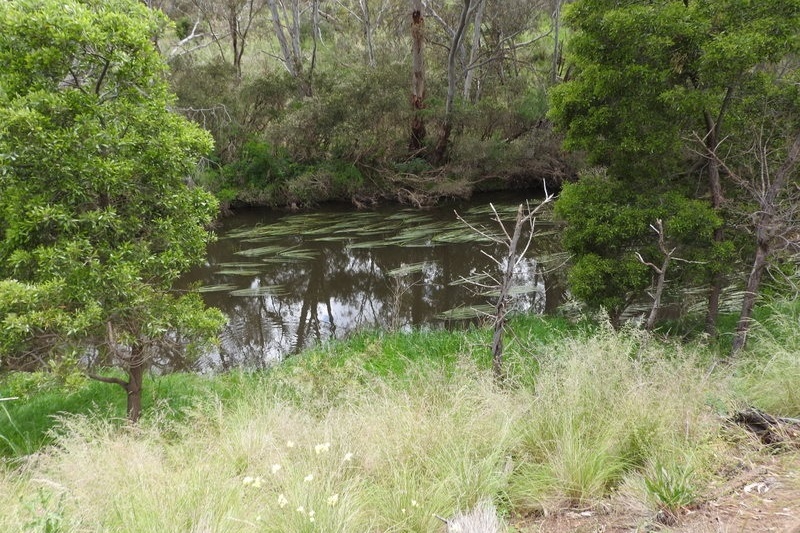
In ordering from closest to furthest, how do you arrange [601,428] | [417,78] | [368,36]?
[601,428]
[417,78]
[368,36]

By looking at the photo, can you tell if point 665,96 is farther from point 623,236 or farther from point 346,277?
point 346,277

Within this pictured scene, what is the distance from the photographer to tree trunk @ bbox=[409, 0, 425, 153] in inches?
707

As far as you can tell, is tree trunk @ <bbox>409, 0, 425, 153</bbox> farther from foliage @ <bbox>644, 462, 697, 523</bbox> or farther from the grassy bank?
foliage @ <bbox>644, 462, 697, 523</bbox>

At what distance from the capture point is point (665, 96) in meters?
6.18

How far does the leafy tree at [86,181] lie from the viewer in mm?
3922

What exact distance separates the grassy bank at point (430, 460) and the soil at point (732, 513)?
2.8 inches

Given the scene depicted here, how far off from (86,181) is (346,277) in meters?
8.56

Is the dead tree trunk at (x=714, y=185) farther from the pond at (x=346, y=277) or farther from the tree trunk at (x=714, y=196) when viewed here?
the pond at (x=346, y=277)

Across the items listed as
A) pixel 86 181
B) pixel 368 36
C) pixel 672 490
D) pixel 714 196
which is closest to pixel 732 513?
pixel 672 490

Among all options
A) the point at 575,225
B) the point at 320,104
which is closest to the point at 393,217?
the point at 320,104

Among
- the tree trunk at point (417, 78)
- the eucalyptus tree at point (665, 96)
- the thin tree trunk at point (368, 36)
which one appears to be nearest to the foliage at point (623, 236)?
the eucalyptus tree at point (665, 96)

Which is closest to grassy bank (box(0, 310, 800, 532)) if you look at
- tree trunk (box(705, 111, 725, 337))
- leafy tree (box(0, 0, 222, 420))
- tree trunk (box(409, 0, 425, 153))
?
leafy tree (box(0, 0, 222, 420))

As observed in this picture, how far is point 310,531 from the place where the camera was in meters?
2.31

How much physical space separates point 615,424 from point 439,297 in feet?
26.3
